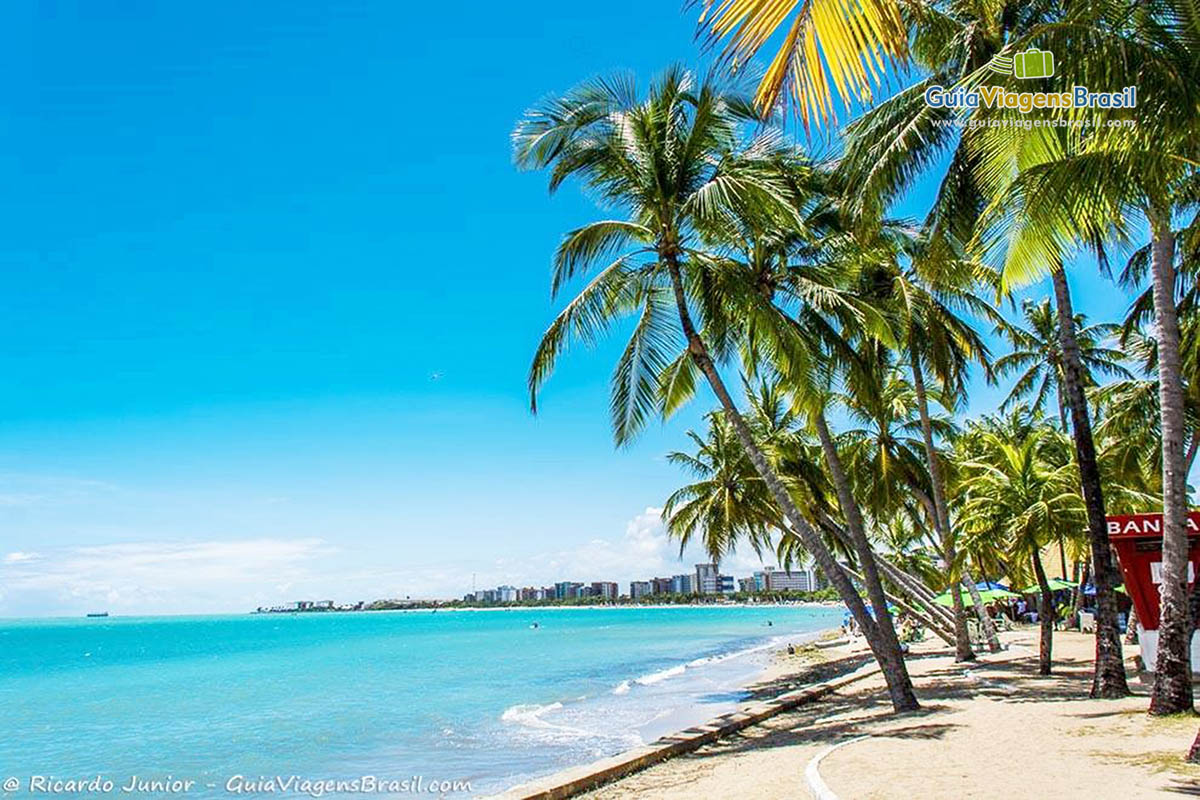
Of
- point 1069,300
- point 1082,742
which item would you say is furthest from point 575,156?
point 1082,742

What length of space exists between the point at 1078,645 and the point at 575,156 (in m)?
18.1

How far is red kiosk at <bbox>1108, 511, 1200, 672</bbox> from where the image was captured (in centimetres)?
1135

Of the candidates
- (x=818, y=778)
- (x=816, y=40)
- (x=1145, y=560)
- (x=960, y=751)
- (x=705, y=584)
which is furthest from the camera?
(x=705, y=584)

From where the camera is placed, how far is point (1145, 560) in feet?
38.4

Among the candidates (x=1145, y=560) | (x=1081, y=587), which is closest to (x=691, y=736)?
(x=1145, y=560)

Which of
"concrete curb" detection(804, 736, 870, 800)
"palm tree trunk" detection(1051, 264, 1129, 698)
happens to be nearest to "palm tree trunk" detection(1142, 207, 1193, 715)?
"palm tree trunk" detection(1051, 264, 1129, 698)

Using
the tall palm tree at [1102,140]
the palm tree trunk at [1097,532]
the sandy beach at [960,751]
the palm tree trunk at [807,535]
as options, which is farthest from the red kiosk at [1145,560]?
the tall palm tree at [1102,140]

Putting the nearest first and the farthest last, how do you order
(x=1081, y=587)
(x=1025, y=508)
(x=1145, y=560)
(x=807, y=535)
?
(x=1145, y=560) → (x=807, y=535) → (x=1025, y=508) → (x=1081, y=587)

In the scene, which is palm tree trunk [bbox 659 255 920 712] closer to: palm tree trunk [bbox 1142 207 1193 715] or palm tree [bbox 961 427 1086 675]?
palm tree [bbox 961 427 1086 675]

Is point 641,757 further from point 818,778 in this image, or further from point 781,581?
point 781,581

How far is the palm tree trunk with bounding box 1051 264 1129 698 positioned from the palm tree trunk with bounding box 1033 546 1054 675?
7.76 feet

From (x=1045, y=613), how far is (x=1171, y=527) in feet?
20.4

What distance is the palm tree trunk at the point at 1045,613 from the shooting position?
529 inches

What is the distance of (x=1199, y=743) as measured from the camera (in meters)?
6.59
